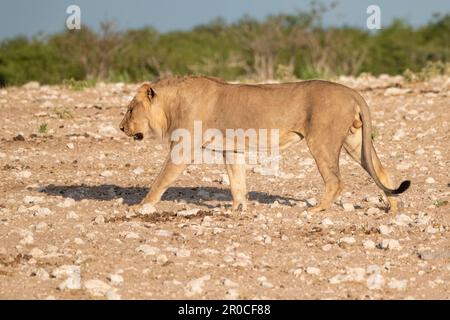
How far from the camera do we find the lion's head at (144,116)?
35.7ft

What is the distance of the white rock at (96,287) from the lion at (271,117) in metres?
2.87

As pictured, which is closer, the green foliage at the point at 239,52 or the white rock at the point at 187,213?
the white rock at the point at 187,213

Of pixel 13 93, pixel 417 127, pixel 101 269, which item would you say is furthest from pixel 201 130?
pixel 13 93

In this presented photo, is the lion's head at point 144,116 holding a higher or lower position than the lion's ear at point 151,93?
lower

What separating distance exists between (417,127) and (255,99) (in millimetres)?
5285

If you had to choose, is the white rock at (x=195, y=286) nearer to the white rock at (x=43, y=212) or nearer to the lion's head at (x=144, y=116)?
the white rock at (x=43, y=212)

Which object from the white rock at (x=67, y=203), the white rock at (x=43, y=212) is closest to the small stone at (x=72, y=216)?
the white rock at (x=43, y=212)

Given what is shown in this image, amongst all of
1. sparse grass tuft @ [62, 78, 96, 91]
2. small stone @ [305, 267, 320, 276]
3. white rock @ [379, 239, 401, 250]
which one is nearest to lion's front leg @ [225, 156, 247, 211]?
white rock @ [379, 239, 401, 250]

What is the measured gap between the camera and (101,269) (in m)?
8.05

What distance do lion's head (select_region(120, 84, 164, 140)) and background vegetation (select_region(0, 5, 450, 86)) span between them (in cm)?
1849

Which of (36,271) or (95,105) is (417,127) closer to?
(95,105)

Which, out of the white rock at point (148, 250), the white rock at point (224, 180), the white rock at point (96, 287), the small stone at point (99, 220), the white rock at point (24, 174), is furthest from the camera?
the white rock at point (24, 174)

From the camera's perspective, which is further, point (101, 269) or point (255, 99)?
point (255, 99)

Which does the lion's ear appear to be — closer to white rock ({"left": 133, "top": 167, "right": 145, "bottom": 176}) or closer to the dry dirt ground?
the dry dirt ground
